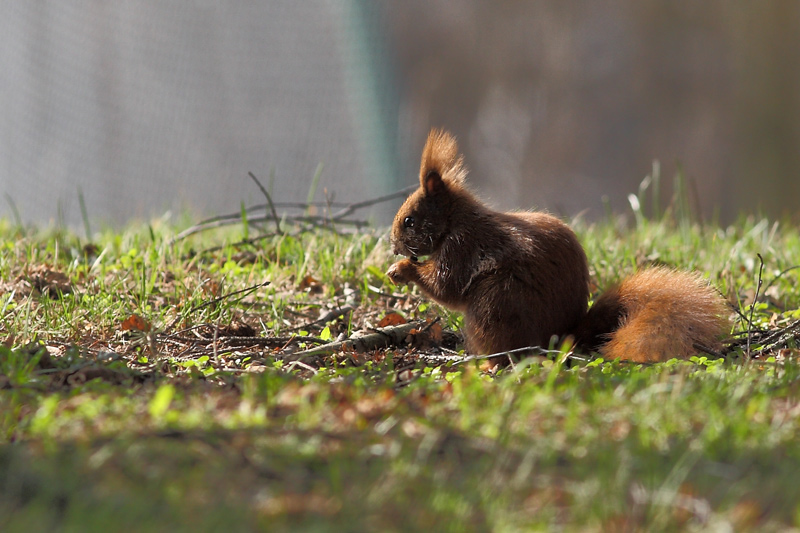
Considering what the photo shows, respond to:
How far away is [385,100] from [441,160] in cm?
590

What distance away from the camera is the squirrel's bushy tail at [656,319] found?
2902mm

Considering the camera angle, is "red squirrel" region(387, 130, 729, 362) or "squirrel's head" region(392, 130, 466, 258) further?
"squirrel's head" region(392, 130, 466, 258)

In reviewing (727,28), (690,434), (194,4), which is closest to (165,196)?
(194,4)

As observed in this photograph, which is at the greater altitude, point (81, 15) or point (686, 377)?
point (81, 15)

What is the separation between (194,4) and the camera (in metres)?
9.31

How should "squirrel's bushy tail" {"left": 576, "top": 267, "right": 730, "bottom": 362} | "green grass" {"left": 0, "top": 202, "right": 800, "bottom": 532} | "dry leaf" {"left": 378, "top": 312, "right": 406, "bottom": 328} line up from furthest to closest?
"dry leaf" {"left": 378, "top": 312, "right": 406, "bottom": 328} → "squirrel's bushy tail" {"left": 576, "top": 267, "right": 730, "bottom": 362} → "green grass" {"left": 0, "top": 202, "right": 800, "bottom": 532}

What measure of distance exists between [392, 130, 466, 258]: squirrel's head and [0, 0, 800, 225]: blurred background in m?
4.94

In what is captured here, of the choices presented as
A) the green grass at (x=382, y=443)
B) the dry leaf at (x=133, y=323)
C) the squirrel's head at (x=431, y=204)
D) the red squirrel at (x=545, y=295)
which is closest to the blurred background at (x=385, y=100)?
the dry leaf at (x=133, y=323)

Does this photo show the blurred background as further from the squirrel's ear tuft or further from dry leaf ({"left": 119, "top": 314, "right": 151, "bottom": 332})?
the squirrel's ear tuft

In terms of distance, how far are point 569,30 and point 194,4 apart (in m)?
4.87

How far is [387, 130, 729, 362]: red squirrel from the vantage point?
2.98m

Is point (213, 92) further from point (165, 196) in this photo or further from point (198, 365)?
point (198, 365)

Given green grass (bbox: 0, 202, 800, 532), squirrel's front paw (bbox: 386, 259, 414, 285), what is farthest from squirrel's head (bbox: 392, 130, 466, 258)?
green grass (bbox: 0, 202, 800, 532)

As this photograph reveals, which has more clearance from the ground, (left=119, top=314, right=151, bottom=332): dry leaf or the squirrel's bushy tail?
the squirrel's bushy tail
